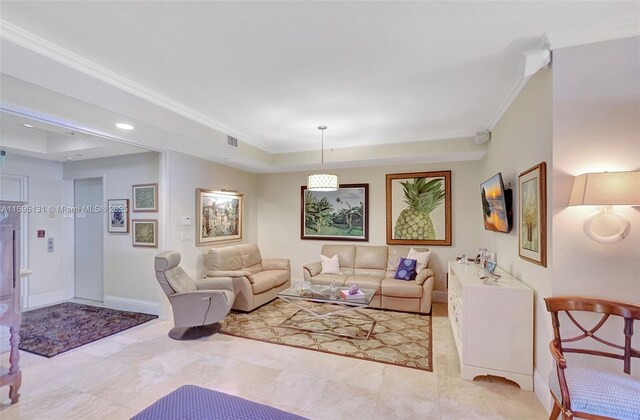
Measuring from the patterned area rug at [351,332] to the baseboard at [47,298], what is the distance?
3245mm

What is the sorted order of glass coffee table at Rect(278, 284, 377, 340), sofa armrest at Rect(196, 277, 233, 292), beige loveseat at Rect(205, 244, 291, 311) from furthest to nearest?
beige loveseat at Rect(205, 244, 291, 311) → sofa armrest at Rect(196, 277, 233, 292) → glass coffee table at Rect(278, 284, 377, 340)

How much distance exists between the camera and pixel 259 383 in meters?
2.52

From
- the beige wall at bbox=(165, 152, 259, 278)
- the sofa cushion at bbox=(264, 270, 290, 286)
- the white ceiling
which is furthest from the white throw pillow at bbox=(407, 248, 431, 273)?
the beige wall at bbox=(165, 152, 259, 278)

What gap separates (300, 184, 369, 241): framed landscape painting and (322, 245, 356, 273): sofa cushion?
0.69 feet

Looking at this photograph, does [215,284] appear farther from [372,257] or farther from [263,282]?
[372,257]

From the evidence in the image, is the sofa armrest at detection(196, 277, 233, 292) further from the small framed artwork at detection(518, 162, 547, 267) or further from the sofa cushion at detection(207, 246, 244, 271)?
the small framed artwork at detection(518, 162, 547, 267)

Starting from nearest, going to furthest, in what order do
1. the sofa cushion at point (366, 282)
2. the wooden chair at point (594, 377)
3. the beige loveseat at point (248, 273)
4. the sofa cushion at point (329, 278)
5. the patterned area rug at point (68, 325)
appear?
1. the wooden chair at point (594, 377)
2. the patterned area rug at point (68, 325)
3. the beige loveseat at point (248, 273)
4. the sofa cushion at point (366, 282)
5. the sofa cushion at point (329, 278)

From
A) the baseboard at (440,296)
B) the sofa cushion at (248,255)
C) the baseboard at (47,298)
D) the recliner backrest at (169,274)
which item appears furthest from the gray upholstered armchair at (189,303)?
the baseboard at (440,296)

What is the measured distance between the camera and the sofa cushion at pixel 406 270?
4.61m

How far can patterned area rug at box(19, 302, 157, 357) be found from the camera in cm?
326

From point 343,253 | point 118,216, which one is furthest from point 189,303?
point 343,253

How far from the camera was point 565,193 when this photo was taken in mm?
2033

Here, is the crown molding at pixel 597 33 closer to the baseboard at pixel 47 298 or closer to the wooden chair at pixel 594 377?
the wooden chair at pixel 594 377

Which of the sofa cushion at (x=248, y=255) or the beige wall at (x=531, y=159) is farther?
the sofa cushion at (x=248, y=255)
